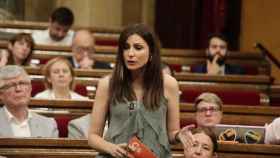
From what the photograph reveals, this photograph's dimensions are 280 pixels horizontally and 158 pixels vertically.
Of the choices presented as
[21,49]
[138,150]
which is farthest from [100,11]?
[138,150]

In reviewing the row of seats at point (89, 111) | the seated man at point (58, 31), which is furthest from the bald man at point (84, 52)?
the row of seats at point (89, 111)

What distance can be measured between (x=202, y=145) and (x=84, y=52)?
2.60 meters

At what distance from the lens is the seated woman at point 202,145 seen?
294 cm

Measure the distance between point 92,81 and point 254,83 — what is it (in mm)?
1068

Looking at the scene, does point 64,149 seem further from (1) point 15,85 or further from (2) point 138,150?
(2) point 138,150

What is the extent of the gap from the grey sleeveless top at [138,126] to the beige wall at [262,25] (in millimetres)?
4450

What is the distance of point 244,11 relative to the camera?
7.45 meters

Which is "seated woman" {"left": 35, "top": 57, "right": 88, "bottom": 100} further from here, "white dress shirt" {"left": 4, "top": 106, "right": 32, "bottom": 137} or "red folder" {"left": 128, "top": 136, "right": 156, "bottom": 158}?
"red folder" {"left": 128, "top": 136, "right": 156, "bottom": 158}

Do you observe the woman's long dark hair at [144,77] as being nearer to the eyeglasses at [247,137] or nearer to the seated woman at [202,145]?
the seated woman at [202,145]

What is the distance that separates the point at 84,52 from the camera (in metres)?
5.50

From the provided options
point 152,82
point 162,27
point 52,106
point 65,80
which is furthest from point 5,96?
point 162,27

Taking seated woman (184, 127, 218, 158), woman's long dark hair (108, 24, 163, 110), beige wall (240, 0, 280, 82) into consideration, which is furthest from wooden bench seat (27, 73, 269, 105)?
woman's long dark hair (108, 24, 163, 110)

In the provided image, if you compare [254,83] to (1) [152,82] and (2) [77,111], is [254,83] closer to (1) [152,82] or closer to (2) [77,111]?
(2) [77,111]

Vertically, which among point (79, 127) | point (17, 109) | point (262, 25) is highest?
point (262, 25)
